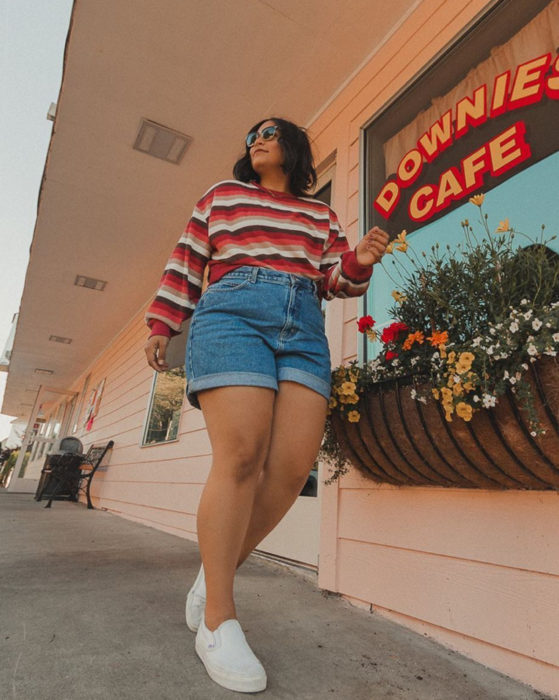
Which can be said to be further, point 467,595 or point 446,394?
point 467,595

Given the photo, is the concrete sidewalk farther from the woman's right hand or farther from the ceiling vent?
the ceiling vent

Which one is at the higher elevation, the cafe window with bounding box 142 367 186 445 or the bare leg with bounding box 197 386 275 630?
the cafe window with bounding box 142 367 186 445

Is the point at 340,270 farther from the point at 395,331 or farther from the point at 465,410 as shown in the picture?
the point at 465,410

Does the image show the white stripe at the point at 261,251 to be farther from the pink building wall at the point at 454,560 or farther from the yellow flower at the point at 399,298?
the pink building wall at the point at 454,560

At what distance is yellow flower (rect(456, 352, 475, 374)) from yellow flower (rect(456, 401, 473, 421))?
0.23 feet

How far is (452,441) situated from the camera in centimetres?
100

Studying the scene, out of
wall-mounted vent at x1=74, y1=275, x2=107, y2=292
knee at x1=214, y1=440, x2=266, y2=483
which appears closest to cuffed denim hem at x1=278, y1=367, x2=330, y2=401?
knee at x1=214, y1=440, x2=266, y2=483

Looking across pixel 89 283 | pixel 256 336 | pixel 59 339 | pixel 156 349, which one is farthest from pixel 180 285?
pixel 59 339

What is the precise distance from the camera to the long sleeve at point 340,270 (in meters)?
1.10

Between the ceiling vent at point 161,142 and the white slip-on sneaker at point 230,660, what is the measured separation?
2.99 metres

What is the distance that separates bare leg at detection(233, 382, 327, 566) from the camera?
0.97 meters

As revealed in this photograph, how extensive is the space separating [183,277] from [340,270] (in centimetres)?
41

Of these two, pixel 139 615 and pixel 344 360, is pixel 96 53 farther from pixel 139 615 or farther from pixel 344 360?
pixel 139 615

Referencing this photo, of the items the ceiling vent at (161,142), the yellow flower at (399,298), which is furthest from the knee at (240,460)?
the ceiling vent at (161,142)
